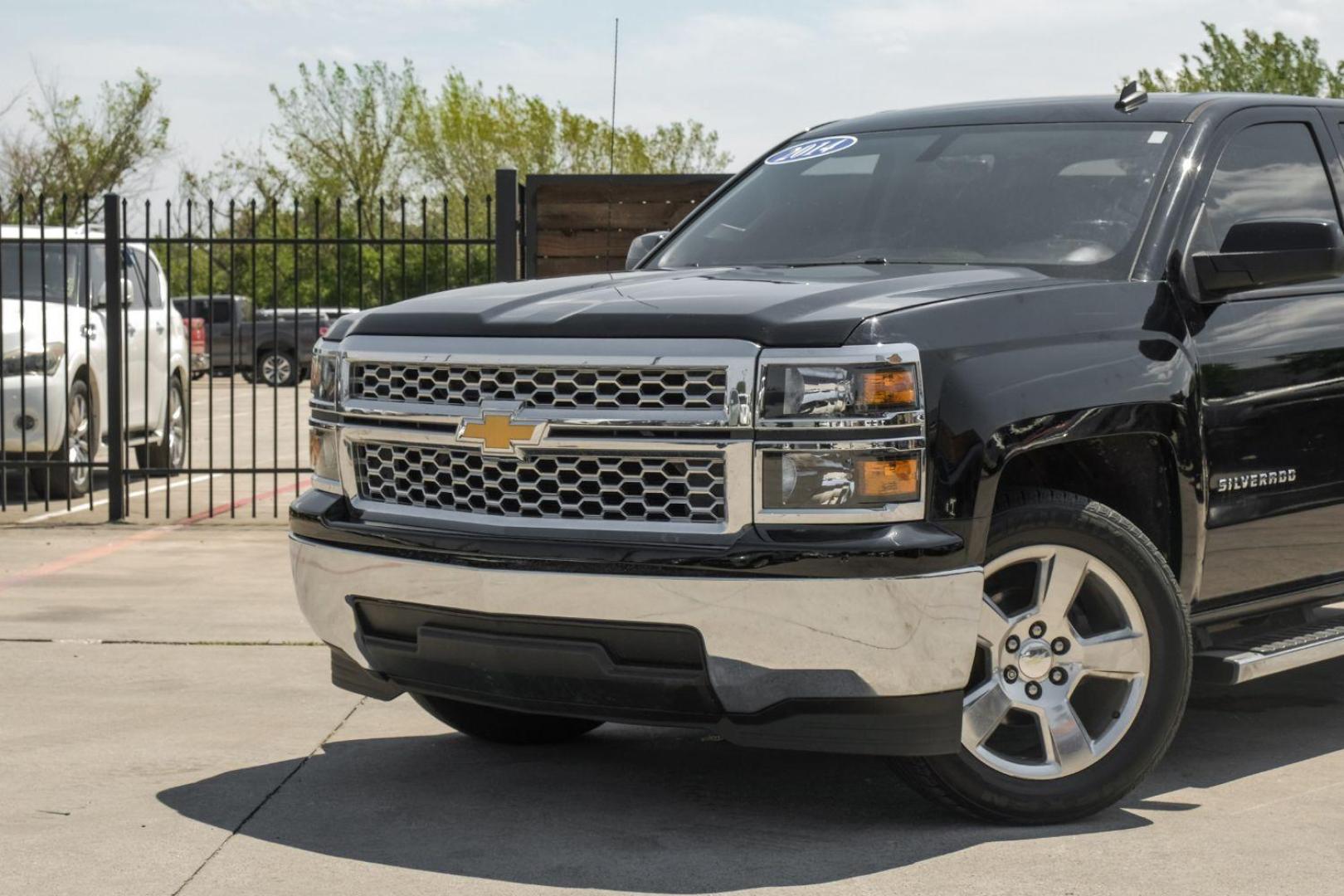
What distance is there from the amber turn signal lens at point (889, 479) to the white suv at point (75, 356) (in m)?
7.80

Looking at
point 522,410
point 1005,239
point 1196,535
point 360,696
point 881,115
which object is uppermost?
point 881,115

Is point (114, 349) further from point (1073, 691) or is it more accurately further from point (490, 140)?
point (490, 140)

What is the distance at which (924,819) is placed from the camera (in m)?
4.70

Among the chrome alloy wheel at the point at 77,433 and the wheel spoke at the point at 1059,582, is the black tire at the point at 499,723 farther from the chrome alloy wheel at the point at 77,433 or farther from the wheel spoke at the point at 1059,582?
the chrome alloy wheel at the point at 77,433

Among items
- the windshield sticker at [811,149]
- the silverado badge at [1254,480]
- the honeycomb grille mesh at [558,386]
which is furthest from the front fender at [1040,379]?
the windshield sticker at [811,149]

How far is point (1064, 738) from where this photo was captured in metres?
4.57

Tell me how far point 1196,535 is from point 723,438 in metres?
1.46

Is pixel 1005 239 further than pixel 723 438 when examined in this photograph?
Yes

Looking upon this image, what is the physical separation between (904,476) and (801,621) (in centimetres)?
39

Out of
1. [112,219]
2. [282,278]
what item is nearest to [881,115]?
[112,219]

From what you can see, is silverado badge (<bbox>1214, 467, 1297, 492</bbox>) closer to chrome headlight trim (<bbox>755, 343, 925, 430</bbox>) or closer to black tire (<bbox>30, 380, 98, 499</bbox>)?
chrome headlight trim (<bbox>755, 343, 925, 430</bbox>)

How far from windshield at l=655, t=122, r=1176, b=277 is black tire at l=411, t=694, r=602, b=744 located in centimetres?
145

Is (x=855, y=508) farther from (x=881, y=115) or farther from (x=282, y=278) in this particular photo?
(x=282, y=278)

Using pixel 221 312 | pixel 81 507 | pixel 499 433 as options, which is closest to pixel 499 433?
pixel 499 433
